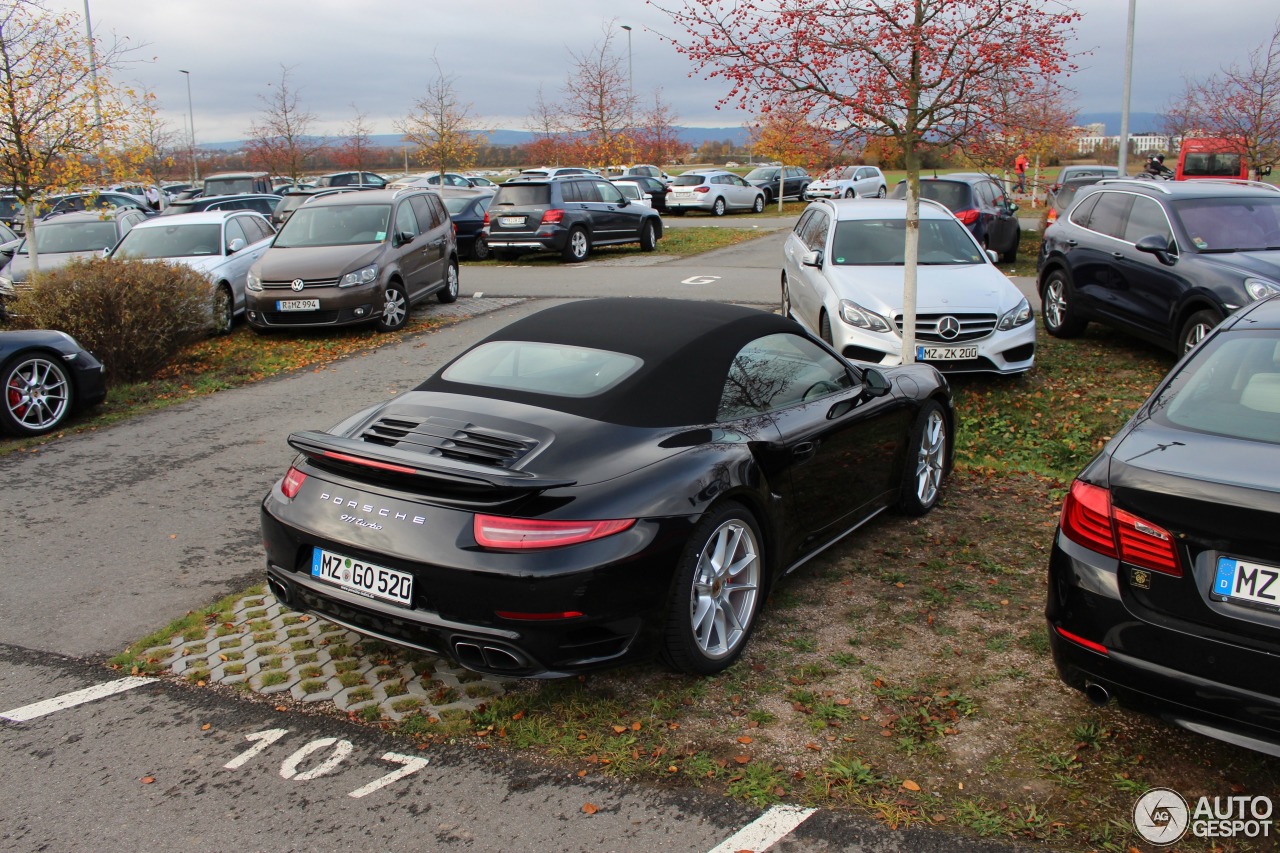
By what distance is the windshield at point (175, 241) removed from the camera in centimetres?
1403

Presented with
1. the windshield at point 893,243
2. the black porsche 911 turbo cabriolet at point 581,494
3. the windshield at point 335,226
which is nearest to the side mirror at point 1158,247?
the windshield at point 893,243

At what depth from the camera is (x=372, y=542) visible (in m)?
3.75

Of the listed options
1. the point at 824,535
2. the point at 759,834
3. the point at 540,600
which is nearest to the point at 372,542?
the point at 540,600

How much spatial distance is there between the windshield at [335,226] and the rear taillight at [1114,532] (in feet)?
37.8

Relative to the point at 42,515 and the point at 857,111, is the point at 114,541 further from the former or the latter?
the point at 857,111

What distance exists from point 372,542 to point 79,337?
26.1ft

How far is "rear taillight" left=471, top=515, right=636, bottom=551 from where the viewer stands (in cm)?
356

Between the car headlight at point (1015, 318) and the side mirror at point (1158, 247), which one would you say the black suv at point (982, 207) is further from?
the car headlight at point (1015, 318)

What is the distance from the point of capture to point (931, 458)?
6.26 metres

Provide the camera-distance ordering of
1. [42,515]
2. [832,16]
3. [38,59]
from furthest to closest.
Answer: [38,59] < [832,16] < [42,515]

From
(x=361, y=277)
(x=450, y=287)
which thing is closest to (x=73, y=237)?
(x=450, y=287)

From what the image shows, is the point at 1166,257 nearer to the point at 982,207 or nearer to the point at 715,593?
the point at 715,593

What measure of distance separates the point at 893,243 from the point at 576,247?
1219 cm

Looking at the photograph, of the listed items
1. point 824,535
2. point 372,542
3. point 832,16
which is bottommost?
point 824,535
